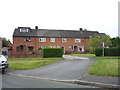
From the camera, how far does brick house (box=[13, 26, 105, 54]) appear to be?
47.6m

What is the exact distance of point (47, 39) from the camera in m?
49.4

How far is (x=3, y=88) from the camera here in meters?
8.30

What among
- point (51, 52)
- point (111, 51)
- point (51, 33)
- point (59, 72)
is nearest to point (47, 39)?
point (51, 33)

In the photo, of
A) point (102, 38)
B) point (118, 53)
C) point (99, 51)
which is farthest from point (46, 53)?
point (102, 38)

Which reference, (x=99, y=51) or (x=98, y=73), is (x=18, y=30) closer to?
(x=99, y=51)

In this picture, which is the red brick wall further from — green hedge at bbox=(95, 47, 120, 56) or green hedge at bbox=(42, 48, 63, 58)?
green hedge at bbox=(95, 47, 120, 56)

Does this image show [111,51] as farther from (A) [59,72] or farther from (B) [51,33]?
(B) [51,33]

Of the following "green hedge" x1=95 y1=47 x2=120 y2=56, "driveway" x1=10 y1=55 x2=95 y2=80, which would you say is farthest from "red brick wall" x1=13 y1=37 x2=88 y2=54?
"driveway" x1=10 y1=55 x2=95 y2=80

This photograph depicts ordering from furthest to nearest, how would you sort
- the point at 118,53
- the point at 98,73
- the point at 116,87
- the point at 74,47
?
1. the point at 74,47
2. the point at 118,53
3. the point at 98,73
4. the point at 116,87

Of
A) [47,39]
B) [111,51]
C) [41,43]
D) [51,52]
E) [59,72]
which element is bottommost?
[59,72]

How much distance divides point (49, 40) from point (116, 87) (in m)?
42.0

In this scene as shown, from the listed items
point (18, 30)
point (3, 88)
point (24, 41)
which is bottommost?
point (3, 88)

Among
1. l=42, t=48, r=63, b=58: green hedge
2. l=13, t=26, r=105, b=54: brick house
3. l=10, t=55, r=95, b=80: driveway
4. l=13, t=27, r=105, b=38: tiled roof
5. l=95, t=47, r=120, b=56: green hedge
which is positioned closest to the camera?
l=10, t=55, r=95, b=80: driveway

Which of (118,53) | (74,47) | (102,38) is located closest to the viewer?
(118,53)
